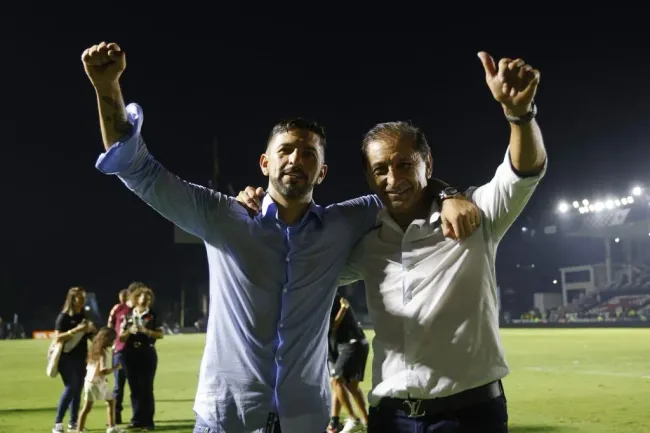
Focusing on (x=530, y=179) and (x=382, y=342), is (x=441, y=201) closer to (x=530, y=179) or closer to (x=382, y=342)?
(x=530, y=179)

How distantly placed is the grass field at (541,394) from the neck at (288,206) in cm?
655

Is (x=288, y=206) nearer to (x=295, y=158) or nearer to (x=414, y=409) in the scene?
(x=295, y=158)

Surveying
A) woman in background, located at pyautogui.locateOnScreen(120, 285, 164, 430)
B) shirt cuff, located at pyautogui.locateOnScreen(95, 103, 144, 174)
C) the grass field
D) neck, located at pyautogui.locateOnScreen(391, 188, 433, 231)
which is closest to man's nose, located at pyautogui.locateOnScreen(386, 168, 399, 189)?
neck, located at pyautogui.locateOnScreen(391, 188, 433, 231)

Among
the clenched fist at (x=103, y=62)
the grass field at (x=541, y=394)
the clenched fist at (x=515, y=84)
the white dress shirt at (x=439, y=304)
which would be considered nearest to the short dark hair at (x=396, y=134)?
the white dress shirt at (x=439, y=304)

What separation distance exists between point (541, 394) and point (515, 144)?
10089mm

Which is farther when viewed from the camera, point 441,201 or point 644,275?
point 644,275

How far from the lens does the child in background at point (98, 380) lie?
9.38 metres

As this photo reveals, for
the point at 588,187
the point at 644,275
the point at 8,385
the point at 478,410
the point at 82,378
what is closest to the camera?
the point at 478,410

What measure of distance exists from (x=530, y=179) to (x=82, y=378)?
331 inches

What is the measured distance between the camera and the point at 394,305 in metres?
3.22

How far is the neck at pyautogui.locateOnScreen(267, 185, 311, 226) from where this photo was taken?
3.39 metres

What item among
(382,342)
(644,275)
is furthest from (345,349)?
(644,275)

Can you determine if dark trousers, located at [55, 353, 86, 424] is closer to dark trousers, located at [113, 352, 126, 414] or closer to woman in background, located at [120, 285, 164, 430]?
dark trousers, located at [113, 352, 126, 414]

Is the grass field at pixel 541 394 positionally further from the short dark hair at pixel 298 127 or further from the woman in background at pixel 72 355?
the short dark hair at pixel 298 127
